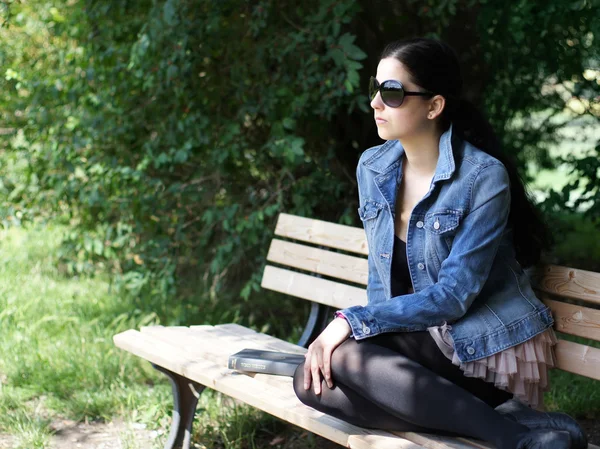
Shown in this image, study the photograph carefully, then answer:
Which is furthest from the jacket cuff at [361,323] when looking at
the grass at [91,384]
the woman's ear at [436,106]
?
the grass at [91,384]

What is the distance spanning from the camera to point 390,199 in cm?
270

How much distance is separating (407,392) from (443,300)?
293 millimetres

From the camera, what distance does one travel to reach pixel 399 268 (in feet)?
8.81

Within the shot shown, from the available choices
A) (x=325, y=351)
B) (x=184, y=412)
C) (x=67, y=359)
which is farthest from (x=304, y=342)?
(x=67, y=359)

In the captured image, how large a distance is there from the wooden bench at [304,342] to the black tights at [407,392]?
0.05 meters

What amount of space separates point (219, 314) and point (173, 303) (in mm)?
376

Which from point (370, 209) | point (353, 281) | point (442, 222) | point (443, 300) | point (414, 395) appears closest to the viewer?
point (414, 395)

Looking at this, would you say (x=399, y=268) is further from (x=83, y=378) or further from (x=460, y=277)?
(x=83, y=378)

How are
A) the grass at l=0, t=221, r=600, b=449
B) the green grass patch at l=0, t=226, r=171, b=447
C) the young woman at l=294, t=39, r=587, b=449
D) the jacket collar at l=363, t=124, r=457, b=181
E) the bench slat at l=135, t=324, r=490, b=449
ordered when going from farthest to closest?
the green grass patch at l=0, t=226, r=171, b=447, the grass at l=0, t=221, r=600, b=449, the bench slat at l=135, t=324, r=490, b=449, the jacket collar at l=363, t=124, r=457, b=181, the young woman at l=294, t=39, r=587, b=449

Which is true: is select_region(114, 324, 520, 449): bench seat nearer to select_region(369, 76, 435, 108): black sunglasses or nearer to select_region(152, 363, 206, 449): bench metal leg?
select_region(152, 363, 206, 449): bench metal leg

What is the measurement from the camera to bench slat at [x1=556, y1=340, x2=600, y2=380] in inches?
97.1

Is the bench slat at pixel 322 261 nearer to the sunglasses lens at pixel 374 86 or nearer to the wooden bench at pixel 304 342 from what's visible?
the wooden bench at pixel 304 342

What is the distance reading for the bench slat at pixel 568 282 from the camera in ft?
8.20

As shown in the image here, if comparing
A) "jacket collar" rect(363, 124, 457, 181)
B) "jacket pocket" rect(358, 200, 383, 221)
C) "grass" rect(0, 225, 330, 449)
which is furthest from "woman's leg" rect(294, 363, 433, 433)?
"grass" rect(0, 225, 330, 449)
